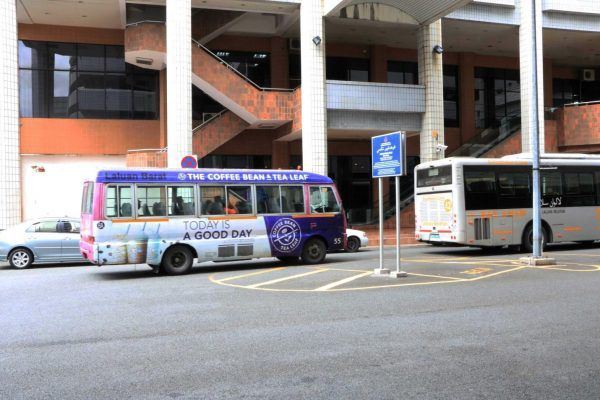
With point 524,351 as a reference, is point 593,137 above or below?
above

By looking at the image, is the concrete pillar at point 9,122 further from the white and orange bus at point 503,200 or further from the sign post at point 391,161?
the white and orange bus at point 503,200

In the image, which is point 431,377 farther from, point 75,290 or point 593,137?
point 593,137

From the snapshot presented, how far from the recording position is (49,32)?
26.7m

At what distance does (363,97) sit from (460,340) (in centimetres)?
1925

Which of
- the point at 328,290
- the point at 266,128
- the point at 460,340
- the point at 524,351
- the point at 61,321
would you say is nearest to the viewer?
the point at 524,351

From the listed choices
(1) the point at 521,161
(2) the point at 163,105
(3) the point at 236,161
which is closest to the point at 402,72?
(3) the point at 236,161

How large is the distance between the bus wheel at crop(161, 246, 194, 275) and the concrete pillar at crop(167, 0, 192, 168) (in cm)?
829

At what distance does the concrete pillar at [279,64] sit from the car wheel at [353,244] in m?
11.9

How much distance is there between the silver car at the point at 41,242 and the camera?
16125 mm

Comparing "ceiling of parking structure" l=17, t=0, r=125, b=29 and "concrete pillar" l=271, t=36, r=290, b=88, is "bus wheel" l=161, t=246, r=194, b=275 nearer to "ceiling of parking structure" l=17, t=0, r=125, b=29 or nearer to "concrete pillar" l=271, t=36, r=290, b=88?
"ceiling of parking structure" l=17, t=0, r=125, b=29

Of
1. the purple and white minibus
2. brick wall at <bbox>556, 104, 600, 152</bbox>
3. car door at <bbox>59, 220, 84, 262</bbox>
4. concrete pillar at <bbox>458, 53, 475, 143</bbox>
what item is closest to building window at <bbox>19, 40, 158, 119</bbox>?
car door at <bbox>59, 220, 84, 262</bbox>

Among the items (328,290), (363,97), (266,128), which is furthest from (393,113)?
(328,290)

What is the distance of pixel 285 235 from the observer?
50.7ft

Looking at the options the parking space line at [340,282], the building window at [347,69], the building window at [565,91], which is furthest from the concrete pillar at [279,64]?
the building window at [565,91]
